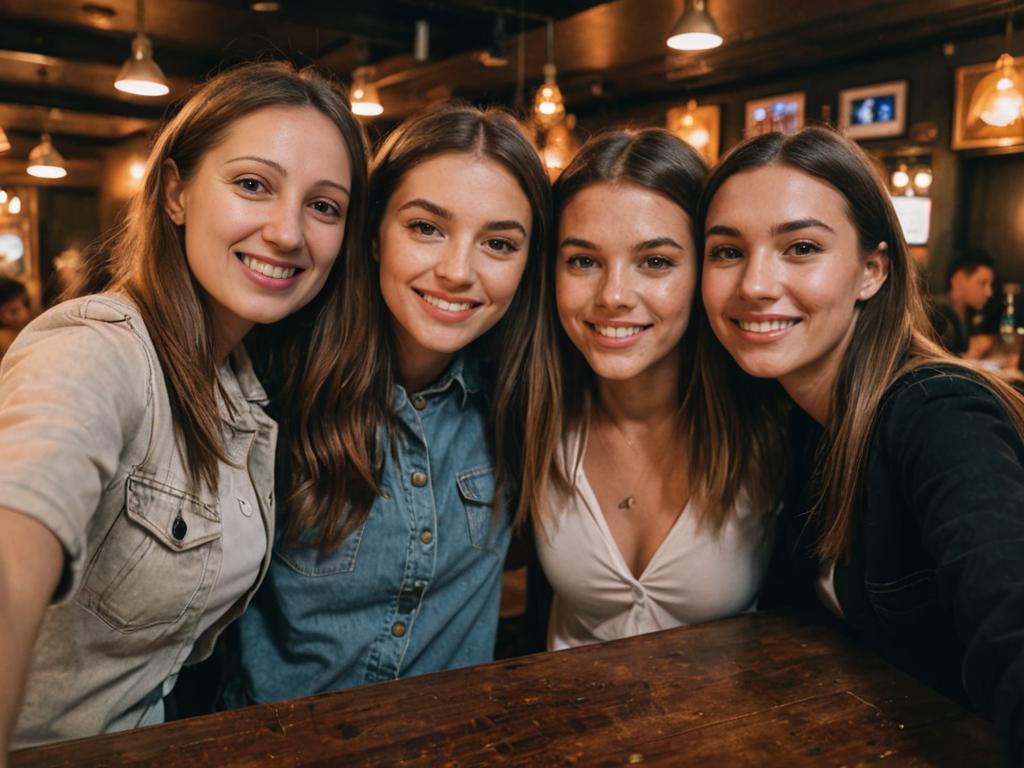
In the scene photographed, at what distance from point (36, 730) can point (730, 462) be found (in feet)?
4.51

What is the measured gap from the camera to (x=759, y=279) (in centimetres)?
156

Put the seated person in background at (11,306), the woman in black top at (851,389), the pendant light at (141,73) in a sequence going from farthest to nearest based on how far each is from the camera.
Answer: the seated person in background at (11,306) → the pendant light at (141,73) → the woman in black top at (851,389)

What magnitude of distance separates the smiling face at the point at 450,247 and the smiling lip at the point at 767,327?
1.61ft

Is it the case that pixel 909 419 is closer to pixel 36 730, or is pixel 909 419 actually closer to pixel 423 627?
pixel 423 627

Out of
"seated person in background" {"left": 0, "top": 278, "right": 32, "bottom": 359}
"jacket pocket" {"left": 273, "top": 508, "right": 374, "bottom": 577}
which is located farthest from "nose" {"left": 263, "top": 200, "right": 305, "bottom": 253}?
"seated person in background" {"left": 0, "top": 278, "right": 32, "bottom": 359}

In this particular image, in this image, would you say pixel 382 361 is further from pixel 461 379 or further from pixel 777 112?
pixel 777 112

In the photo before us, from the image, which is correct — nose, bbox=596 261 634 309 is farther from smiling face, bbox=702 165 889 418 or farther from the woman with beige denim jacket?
the woman with beige denim jacket

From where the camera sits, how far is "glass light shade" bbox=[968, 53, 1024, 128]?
14.6 ft

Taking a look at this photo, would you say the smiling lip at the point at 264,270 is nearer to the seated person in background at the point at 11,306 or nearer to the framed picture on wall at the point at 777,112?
the seated person in background at the point at 11,306

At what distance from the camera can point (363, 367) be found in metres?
1.71

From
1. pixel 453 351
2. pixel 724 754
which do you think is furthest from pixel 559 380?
pixel 724 754

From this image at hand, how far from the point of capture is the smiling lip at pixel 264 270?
1.47 m

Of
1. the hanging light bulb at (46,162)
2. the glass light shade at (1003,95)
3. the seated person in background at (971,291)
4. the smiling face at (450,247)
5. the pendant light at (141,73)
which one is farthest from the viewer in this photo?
the hanging light bulb at (46,162)

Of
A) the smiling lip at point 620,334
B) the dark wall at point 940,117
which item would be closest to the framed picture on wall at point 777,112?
the dark wall at point 940,117
